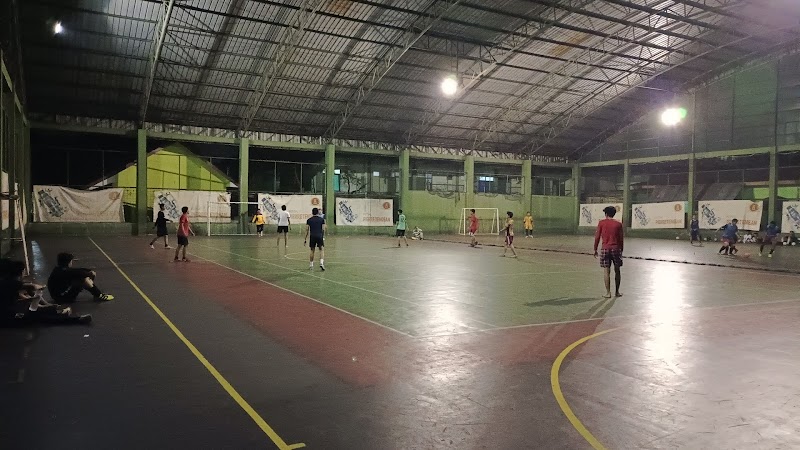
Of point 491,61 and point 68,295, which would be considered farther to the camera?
point 491,61

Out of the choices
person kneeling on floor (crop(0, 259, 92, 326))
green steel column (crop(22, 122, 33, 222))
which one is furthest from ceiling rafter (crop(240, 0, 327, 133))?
person kneeling on floor (crop(0, 259, 92, 326))

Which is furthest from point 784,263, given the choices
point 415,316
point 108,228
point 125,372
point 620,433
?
point 108,228

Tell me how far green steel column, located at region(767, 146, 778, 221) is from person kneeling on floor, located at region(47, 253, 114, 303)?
41915 mm

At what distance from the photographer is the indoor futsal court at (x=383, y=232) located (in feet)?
18.3

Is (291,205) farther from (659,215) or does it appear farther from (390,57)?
(659,215)

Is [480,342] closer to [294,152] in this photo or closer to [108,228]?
[108,228]

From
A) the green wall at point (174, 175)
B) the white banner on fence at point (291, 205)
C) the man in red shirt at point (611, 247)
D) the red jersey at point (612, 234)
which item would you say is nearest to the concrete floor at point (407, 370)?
the man in red shirt at point (611, 247)

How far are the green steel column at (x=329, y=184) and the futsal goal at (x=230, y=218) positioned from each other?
4.89 m

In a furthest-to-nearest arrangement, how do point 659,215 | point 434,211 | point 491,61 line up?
point 434,211
point 659,215
point 491,61

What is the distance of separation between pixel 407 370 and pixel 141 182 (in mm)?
35014

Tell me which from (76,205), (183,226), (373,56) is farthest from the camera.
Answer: (76,205)

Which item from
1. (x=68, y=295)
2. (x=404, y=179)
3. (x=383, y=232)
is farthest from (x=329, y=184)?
(x=68, y=295)

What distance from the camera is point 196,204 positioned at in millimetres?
38438

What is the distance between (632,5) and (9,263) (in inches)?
1163
